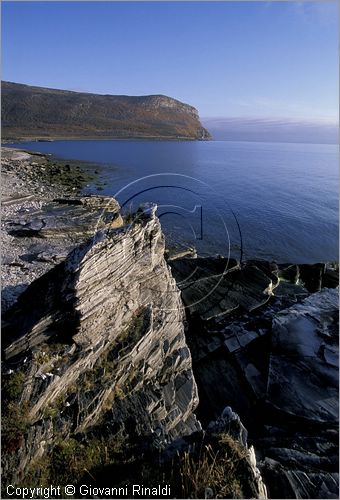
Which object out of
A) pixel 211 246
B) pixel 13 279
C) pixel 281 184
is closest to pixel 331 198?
pixel 281 184

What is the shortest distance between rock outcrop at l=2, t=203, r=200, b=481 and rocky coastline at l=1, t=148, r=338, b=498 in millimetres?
41

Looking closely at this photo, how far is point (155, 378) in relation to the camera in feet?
43.2

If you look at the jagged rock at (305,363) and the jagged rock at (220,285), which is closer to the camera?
the jagged rock at (305,363)

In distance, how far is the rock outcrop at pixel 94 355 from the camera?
9680 mm

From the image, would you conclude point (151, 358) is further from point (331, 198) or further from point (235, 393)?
point (331, 198)

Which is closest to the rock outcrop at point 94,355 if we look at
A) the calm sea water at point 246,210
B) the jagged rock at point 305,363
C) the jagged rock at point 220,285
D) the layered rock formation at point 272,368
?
the layered rock formation at point 272,368

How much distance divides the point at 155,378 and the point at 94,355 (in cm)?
287

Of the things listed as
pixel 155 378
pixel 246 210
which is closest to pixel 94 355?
pixel 155 378

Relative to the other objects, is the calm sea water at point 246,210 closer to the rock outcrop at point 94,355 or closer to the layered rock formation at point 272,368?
the layered rock formation at point 272,368

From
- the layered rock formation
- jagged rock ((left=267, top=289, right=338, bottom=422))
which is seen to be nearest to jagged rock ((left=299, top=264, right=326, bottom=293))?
the layered rock formation

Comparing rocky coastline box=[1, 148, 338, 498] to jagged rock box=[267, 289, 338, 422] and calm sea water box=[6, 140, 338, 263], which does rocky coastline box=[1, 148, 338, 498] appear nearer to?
jagged rock box=[267, 289, 338, 422]

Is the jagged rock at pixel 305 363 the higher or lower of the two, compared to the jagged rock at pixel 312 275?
lower

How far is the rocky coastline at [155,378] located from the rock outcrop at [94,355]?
41mm

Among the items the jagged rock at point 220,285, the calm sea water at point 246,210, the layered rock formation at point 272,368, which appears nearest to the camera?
the layered rock formation at point 272,368
